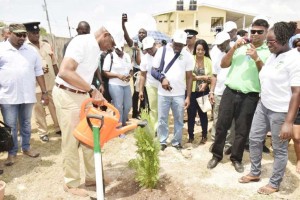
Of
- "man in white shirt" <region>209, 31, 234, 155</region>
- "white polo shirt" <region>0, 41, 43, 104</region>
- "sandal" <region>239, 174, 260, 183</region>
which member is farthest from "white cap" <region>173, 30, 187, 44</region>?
"white polo shirt" <region>0, 41, 43, 104</region>

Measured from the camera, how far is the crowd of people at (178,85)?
3.29 meters

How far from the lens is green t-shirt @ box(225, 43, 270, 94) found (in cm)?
390

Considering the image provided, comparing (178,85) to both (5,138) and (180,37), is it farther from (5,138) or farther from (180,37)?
(5,138)

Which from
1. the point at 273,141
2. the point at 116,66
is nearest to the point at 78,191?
the point at 273,141

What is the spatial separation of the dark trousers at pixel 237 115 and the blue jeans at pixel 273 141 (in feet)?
0.94

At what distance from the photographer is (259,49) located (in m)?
3.93

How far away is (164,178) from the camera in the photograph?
4.00 meters

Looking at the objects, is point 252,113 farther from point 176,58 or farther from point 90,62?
point 90,62

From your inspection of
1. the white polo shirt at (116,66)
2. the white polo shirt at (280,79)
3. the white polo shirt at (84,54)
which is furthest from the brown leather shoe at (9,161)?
the white polo shirt at (280,79)

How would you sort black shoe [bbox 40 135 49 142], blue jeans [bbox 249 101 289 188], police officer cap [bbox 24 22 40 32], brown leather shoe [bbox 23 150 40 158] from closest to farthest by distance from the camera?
1. blue jeans [bbox 249 101 289 188]
2. brown leather shoe [bbox 23 150 40 158]
3. police officer cap [bbox 24 22 40 32]
4. black shoe [bbox 40 135 49 142]

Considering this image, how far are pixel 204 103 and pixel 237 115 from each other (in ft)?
4.34

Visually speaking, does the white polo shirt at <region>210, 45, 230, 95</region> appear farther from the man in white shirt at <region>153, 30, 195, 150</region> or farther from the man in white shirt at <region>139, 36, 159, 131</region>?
the man in white shirt at <region>139, 36, 159, 131</region>

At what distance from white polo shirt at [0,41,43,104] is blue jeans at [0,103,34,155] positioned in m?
0.15

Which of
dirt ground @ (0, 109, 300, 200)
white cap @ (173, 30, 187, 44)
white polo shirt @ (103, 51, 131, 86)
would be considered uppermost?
white cap @ (173, 30, 187, 44)
